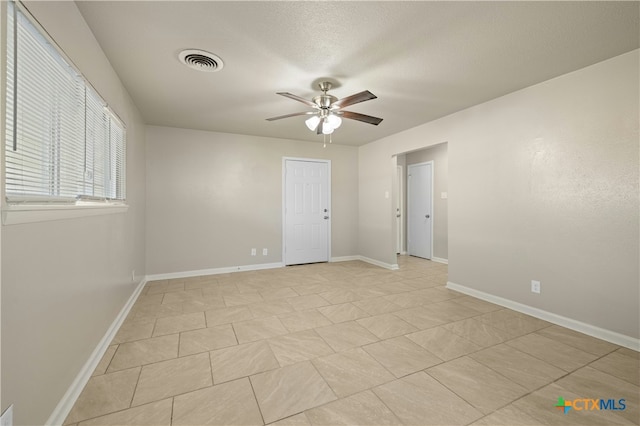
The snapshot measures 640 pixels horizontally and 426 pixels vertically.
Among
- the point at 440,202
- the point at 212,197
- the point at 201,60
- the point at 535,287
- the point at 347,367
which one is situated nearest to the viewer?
the point at 347,367

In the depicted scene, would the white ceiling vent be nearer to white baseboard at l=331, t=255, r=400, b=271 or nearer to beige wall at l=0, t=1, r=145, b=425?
beige wall at l=0, t=1, r=145, b=425

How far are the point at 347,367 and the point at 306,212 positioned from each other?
3655mm

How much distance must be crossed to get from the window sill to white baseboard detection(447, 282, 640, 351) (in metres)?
4.08

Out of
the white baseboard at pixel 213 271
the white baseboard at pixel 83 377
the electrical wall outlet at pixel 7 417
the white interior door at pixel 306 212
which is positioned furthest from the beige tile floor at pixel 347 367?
the white interior door at pixel 306 212

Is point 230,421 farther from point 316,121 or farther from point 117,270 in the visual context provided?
point 316,121

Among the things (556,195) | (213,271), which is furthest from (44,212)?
(556,195)

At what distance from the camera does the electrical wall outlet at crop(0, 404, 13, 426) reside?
1052 mm

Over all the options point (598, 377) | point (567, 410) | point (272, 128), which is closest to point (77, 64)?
point (272, 128)

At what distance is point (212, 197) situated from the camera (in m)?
4.66

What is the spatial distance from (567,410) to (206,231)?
4608 mm

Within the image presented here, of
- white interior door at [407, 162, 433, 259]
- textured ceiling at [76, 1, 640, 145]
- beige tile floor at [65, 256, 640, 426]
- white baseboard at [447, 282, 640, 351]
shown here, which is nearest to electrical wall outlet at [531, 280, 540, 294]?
white baseboard at [447, 282, 640, 351]

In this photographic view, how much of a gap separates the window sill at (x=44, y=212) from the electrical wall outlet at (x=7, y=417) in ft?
2.45

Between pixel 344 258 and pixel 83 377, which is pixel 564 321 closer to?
pixel 344 258

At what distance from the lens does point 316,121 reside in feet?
9.70
